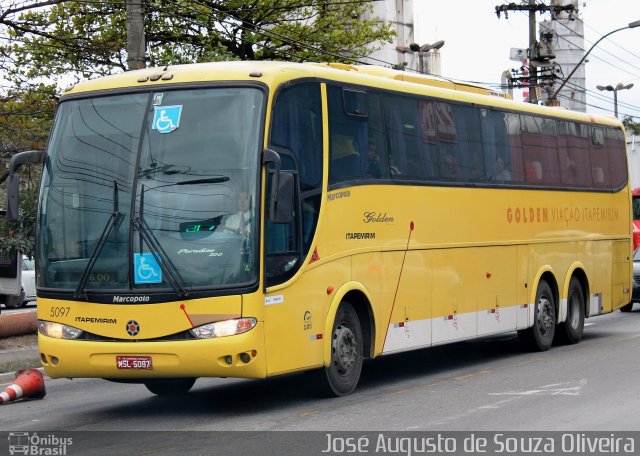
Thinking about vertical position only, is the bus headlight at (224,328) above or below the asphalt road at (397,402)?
above

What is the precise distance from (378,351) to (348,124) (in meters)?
2.65

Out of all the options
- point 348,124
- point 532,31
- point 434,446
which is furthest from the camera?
point 532,31

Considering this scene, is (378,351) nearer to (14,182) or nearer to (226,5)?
(14,182)

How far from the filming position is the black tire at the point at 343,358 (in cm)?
1189

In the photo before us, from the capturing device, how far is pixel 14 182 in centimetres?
1147

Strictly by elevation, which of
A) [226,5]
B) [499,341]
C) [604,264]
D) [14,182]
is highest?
[226,5]

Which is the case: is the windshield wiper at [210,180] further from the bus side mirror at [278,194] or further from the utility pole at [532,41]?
the utility pole at [532,41]

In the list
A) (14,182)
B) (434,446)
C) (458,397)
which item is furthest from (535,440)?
(14,182)

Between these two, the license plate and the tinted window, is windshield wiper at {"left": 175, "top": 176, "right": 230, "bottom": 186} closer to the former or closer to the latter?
the tinted window

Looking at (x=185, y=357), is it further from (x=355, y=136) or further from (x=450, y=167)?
(x=450, y=167)

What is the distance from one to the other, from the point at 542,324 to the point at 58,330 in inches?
346

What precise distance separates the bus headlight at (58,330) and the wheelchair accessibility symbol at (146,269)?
2.87 feet

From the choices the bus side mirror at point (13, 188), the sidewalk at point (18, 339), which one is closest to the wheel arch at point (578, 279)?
the sidewalk at point (18, 339)

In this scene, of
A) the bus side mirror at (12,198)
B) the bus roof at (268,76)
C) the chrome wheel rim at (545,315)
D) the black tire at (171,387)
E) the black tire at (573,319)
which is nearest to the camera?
the bus roof at (268,76)
